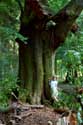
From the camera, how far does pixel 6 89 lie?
326 inches

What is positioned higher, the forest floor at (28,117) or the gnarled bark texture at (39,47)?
the gnarled bark texture at (39,47)

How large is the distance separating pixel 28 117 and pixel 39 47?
2.43 meters

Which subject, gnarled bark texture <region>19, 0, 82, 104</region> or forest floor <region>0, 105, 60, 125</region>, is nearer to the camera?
forest floor <region>0, 105, 60, 125</region>

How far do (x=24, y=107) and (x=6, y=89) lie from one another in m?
1.54

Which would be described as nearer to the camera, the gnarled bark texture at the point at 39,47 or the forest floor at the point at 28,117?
the forest floor at the point at 28,117

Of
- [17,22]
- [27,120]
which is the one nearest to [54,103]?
[27,120]

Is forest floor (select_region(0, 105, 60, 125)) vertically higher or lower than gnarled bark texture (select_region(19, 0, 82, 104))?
lower

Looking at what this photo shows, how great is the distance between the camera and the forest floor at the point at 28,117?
618 centimetres

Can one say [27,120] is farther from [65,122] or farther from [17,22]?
[17,22]

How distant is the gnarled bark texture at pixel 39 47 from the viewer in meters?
8.02

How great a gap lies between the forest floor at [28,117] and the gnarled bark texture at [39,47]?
3.53ft

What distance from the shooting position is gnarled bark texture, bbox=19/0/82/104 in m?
8.02

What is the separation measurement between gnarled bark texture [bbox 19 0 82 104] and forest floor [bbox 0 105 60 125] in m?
1.08

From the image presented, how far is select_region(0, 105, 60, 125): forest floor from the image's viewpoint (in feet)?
20.3
